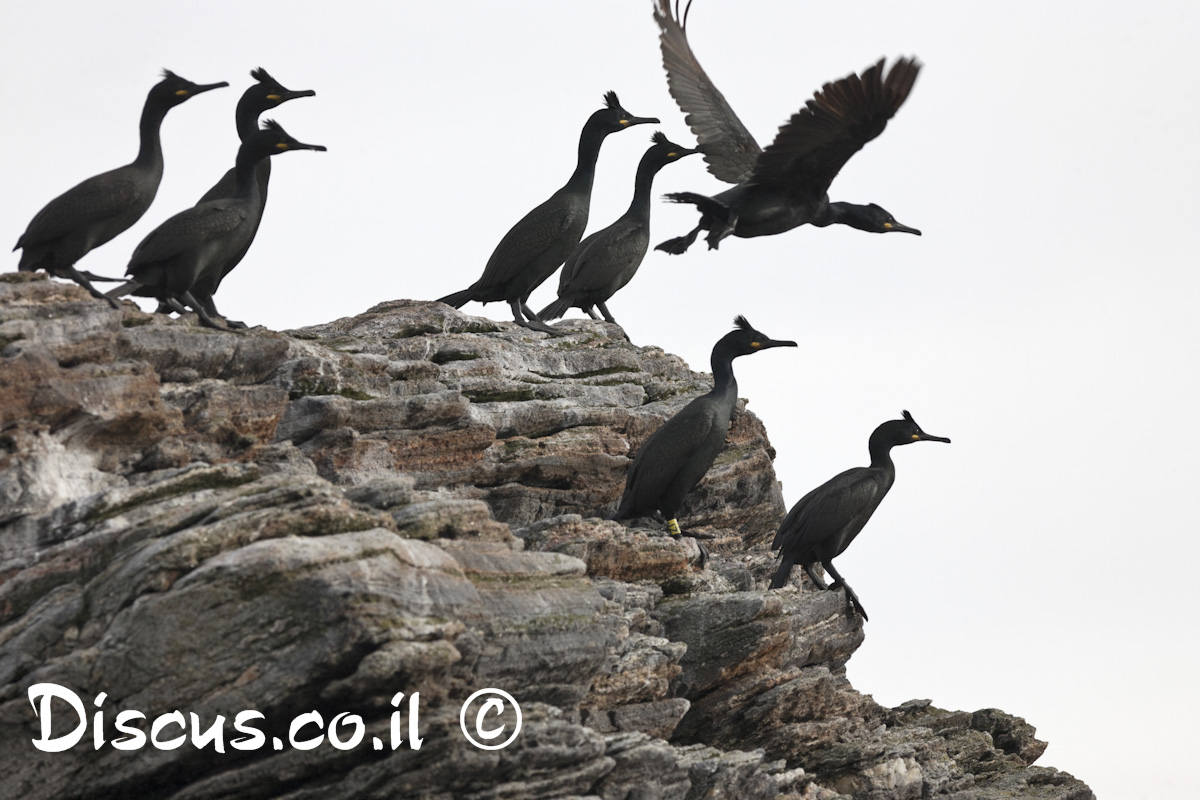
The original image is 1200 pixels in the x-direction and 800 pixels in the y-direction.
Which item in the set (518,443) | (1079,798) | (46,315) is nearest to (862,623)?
(1079,798)

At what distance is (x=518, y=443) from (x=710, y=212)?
12.6 ft

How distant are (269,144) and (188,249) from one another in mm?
1772

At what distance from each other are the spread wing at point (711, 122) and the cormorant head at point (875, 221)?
1.61m

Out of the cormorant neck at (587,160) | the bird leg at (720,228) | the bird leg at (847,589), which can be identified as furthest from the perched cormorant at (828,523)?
the cormorant neck at (587,160)

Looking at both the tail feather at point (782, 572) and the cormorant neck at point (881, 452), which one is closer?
the tail feather at point (782, 572)

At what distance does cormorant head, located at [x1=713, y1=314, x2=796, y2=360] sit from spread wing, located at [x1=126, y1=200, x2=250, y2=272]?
19.6ft

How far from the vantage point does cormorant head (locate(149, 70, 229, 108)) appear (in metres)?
17.0

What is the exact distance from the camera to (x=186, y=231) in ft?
51.7

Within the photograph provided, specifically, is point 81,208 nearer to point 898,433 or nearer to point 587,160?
point 587,160

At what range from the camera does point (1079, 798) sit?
18.9 meters

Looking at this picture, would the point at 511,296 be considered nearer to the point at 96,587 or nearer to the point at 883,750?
the point at 883,750

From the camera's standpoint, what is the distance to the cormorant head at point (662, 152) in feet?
73.3

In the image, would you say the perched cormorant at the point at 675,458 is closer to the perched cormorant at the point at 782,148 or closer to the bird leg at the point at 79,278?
the perched cormorant at the point at 782,148

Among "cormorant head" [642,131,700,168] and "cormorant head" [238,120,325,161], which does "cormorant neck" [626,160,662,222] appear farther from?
"cormorant head" [238,120,325,161]
